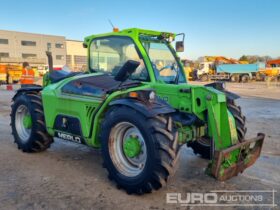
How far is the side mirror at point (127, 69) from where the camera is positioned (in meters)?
4.02

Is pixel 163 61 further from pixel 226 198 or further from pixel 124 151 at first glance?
pixel 226 198

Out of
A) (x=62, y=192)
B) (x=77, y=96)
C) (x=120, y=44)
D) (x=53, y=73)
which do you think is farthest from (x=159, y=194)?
(x=53, y=73)

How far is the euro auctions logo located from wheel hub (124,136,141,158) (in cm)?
66

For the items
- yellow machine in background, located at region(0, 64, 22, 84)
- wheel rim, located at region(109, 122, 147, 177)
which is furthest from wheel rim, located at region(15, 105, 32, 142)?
yellow machine in background, located at region(0, 64, 22, 84)

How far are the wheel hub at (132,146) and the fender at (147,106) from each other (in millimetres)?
495

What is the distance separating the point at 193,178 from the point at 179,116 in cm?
93

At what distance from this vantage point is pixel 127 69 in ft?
13.4

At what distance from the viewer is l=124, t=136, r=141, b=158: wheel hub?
4020mm

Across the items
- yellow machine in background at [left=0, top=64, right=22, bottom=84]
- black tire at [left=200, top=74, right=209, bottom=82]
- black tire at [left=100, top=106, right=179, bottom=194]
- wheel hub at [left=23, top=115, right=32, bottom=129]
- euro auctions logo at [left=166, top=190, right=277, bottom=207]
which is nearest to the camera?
black tire at [left=100, top=106, right=179, bottom=194]

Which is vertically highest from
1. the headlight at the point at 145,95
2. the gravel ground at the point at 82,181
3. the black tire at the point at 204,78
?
the headlight at the point at 145,95

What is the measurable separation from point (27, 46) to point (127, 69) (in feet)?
241

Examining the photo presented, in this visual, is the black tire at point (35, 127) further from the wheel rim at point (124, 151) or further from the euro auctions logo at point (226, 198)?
the euro auctions logo at point (226, 198)

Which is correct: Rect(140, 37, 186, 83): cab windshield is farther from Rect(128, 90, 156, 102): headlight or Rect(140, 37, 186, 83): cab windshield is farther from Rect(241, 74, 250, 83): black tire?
Rect(241, 74, 250, 83): black tire

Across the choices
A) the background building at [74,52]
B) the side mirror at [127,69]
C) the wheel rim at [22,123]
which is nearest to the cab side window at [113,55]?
the side mirror at [127,69]
